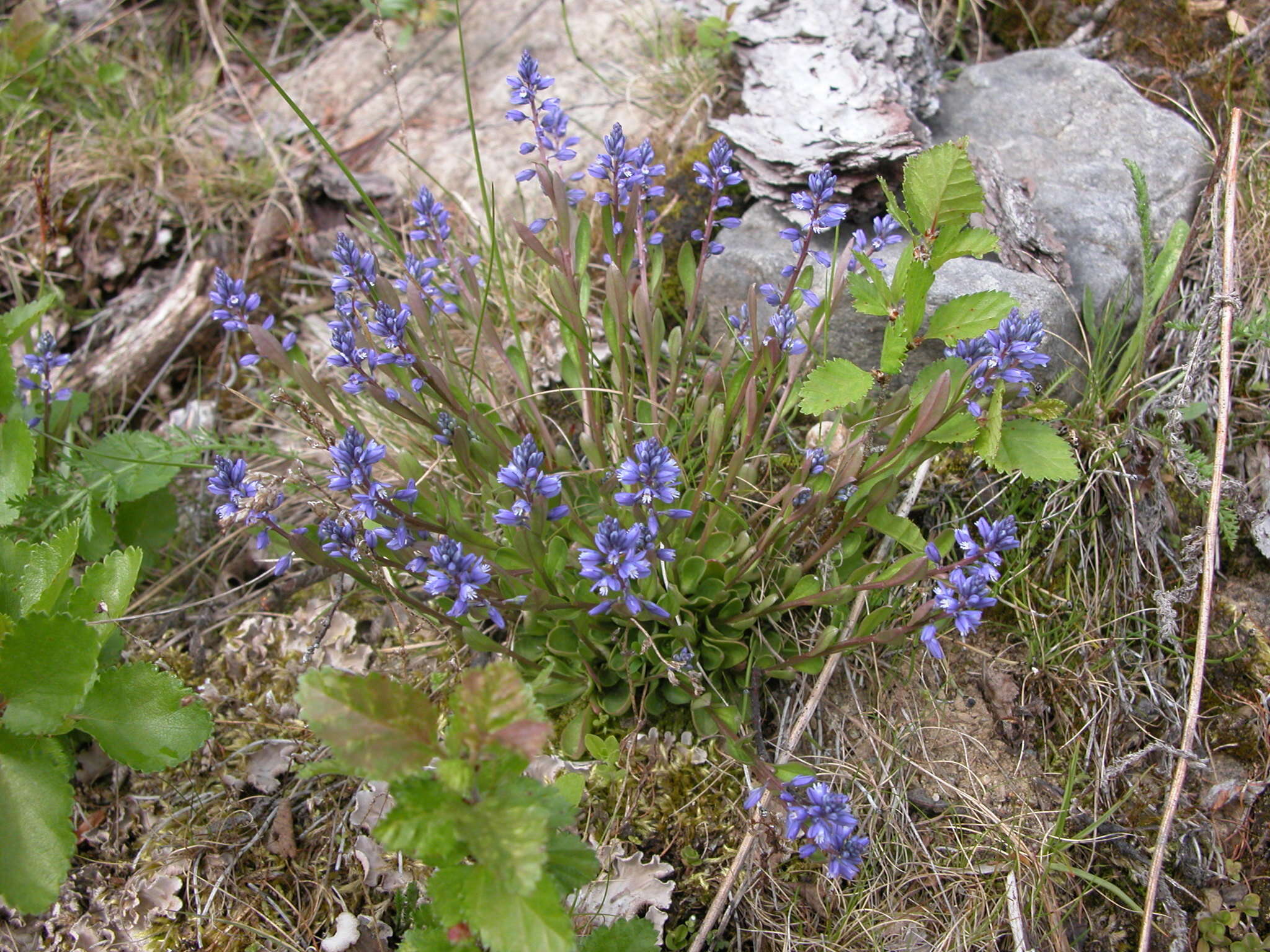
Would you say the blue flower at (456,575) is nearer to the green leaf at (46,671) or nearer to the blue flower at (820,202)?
the green leaf at (46,671)

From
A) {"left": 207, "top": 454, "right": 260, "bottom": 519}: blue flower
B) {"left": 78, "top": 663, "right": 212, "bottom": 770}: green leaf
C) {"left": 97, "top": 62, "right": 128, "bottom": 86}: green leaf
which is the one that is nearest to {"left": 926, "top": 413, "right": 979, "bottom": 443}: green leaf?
{"left": 207, "top": 454, "right": 260, "bottom": 519}: blue flower

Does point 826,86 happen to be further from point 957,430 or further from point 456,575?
point 456,575

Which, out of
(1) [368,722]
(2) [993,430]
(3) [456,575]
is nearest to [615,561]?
(3) [456,575]

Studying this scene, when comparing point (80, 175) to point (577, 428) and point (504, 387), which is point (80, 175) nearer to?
point (504, 387)

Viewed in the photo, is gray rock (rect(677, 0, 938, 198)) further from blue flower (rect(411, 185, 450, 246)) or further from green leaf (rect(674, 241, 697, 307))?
blue flower (rect(411, 185, 450, 246))

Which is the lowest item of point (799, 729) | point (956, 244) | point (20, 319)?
point (799, 729)
